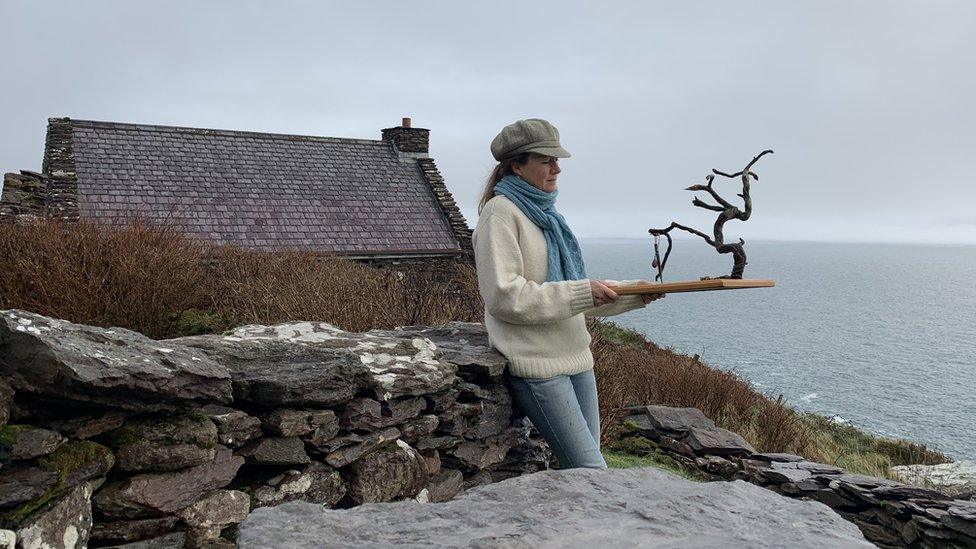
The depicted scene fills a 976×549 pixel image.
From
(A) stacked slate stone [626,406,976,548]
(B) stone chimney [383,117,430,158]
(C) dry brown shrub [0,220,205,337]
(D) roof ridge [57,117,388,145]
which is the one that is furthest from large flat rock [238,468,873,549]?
(B) stone chimney [383,117,430,158]

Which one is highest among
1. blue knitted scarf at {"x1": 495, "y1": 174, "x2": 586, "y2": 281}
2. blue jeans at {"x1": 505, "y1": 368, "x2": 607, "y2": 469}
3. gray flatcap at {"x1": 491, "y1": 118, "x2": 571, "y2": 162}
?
gray flatcap at {"x1": 491, "y1": 118, "x2": 571, "y2": 162}

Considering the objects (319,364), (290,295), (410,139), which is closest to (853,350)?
(410,139)

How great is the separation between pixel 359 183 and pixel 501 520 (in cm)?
1586

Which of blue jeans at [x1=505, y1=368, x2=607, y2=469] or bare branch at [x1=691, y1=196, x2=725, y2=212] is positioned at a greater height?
bare branch at [x1=691, y1=196, x2=725, y2=212]

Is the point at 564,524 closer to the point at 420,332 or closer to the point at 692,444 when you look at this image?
the point at 420,332

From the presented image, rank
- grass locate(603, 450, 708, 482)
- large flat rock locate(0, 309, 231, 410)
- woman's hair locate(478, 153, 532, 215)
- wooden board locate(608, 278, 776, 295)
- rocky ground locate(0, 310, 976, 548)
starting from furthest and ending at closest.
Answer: grass locate(603, 450, 708, 482)
woman's hair locate(478, 153, 532, 215)
wooden board locate(608, 278, 776, 295)
large flat rock locate(0, 309, 231, 410)
rocky ground locate(0, 310, 976, 548)

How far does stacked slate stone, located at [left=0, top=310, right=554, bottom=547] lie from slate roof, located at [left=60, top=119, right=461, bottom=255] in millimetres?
10800

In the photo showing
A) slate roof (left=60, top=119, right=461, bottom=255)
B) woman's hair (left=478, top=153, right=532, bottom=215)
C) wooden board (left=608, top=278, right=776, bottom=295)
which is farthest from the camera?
slate roof (left=60, top=119, right=461, bottom=255)

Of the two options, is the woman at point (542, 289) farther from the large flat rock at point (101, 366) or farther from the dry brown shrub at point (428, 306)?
the dry brown shrub at point (428, 306)

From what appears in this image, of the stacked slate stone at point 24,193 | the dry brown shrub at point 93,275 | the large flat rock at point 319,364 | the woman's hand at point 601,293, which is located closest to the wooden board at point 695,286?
the woman's hand at point 601,293

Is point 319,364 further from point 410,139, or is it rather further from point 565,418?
point 410,139

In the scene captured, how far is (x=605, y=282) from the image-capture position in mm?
3605

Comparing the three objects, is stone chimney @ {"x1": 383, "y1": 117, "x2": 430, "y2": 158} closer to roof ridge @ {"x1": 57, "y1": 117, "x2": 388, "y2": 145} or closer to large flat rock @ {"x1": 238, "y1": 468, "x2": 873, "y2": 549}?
roof ridge @ {"x1": 57, "y1": 117, "x2": 388, "y2": 145}

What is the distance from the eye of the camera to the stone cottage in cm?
1395
